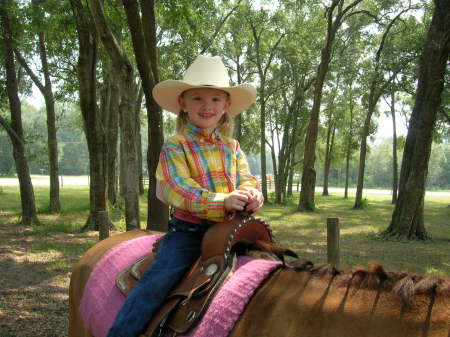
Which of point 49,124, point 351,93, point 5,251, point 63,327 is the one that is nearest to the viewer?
point 63,327

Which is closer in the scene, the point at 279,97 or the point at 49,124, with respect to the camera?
the point at 49,124

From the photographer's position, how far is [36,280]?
7.02 meters

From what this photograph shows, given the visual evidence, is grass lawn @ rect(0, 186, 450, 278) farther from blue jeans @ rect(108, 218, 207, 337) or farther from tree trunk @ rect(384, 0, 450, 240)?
blue jeans @ rect(108, 218, 207, 337)

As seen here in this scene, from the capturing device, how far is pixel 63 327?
5.00 m

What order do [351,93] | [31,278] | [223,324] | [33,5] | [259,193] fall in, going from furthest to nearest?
[351,93]
[33,5]
[31,278]
[259,193]
[223,324]

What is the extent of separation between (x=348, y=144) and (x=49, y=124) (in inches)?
930

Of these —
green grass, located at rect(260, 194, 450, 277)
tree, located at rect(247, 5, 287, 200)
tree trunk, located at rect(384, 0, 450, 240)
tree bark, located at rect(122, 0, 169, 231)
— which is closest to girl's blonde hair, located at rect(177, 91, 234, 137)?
tree bark, located at rect(122, 0, 169, 231)

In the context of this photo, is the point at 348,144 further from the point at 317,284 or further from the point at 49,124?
the point at 317,284

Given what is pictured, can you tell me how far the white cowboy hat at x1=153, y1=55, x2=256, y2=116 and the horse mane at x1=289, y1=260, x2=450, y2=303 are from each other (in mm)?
1304

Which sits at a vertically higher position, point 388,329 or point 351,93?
point 351,93

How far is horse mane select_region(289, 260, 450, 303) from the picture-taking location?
144cm

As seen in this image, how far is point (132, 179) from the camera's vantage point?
299 inches

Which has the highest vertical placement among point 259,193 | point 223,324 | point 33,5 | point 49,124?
point 33,5

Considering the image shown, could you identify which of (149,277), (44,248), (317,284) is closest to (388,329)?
(317,284)
